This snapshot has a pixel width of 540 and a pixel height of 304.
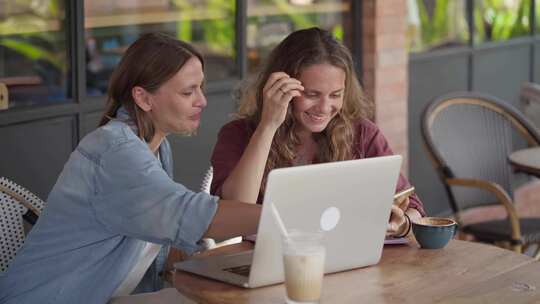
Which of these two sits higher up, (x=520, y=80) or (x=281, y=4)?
(x=281, y=4)

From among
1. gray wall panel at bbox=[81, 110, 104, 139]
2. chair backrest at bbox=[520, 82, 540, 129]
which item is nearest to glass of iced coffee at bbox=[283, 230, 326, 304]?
gray wall panel at bbox=[81, 110, 104, 139]

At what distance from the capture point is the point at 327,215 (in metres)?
2.34

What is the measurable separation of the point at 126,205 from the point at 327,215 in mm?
470

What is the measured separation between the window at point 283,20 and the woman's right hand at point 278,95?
206 centimetres

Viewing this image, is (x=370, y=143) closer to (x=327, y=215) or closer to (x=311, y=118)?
(x=311, y=118)

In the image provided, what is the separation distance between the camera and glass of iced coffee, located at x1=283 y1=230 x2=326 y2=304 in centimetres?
215

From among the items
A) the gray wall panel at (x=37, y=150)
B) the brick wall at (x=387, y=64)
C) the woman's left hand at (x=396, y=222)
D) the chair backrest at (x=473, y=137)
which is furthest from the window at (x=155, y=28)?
the woman's left hand at (x=396, y=222)

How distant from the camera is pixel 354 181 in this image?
7.70 feet

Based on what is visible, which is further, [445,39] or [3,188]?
[445,39]

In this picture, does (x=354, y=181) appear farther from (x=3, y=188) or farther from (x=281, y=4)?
(x=281, y=4)

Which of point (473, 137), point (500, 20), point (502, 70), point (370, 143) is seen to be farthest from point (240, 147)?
point (500, 20)

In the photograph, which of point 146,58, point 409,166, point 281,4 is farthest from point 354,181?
point 409,166

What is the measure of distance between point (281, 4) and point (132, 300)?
267cm

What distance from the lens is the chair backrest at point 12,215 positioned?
2.91 metres
